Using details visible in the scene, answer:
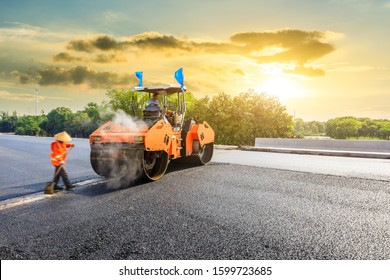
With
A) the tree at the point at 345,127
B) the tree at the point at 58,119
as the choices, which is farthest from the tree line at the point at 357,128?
the tree at the point at 58,119

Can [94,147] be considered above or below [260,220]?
above

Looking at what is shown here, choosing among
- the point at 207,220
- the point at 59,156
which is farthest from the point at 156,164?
the point at 207,220

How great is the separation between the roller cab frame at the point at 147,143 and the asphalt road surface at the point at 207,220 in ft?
1.59

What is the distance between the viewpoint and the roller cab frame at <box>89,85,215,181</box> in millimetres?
7008

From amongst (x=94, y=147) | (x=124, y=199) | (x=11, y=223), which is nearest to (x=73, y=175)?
(x=94, y=147)

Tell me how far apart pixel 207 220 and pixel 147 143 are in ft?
9.02

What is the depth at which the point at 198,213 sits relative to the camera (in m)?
4.97

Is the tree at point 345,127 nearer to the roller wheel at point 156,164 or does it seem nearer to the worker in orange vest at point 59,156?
the roller wheel at point 156,164

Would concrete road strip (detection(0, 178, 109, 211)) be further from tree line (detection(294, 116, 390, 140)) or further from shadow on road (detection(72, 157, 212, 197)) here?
tree line (detection(294, 116, 390, 140))

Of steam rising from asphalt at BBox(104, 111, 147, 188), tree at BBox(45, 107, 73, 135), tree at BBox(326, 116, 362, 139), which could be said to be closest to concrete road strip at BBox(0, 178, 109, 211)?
steam rising from asphalt at BBox(104, 111, 147, 188)

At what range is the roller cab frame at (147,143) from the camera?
701 cm

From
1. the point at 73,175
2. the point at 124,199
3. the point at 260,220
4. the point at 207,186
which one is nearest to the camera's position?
the point at 260,220

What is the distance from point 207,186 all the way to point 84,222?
2904mm

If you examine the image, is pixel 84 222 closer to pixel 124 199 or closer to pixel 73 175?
pixel 124 199
